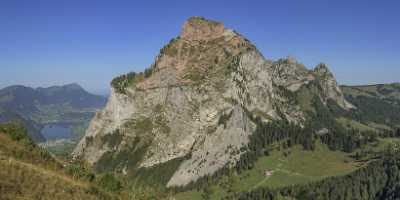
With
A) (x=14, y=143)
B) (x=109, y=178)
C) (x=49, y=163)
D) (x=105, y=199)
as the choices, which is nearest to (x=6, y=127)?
(x=14, y=143)

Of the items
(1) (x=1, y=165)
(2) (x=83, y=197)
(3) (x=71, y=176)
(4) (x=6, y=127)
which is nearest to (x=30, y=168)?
(1) (x=1, y=165)

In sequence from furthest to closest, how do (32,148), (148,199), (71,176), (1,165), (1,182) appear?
(148,199)
(32,148)
(71,176)
(1,165)
(1,182)

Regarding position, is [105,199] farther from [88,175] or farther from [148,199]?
[148,199]

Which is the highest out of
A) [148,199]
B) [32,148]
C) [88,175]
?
[32,148]

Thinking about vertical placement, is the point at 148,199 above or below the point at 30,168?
below

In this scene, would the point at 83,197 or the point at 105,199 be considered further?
the point at 105,199

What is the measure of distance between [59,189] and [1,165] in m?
10.1

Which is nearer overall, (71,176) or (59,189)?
(59,189)

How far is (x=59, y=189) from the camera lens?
235 ft

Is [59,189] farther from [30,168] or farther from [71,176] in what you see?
[71,176]

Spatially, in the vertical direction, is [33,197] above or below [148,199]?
above

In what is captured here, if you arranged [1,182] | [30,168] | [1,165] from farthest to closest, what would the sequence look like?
[30,168] → [1,165] → [1,182]

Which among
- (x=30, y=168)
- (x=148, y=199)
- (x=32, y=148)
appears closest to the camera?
(x=30, y=168)

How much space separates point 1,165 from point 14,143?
3084 cm
